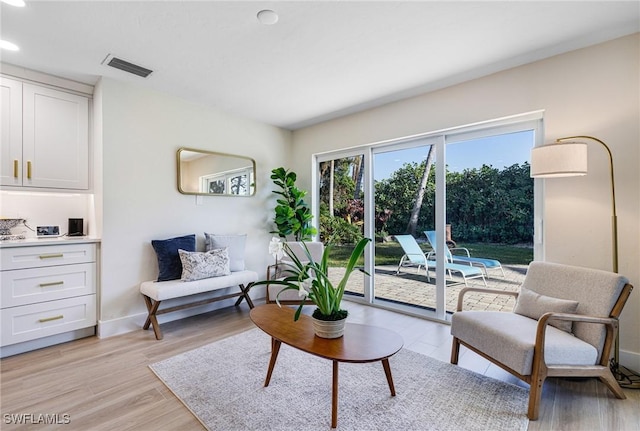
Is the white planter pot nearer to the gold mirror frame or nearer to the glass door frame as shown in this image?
the glass door frame

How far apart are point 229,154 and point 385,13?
8.77 feet

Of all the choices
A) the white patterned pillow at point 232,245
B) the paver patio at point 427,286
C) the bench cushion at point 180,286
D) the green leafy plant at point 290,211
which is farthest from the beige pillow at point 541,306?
the white patterned pillow at point 232,245

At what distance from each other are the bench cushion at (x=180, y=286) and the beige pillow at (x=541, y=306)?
280 centimetres

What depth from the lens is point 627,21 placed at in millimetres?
2053

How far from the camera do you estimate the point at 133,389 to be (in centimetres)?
200

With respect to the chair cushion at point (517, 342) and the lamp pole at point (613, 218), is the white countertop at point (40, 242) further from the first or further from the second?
the lamp pole at point (613, 218)

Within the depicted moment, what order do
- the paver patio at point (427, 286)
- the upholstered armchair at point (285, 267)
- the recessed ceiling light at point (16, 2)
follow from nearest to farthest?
1. the recessed ceiling light at point (16, 2)
2. the paver patio at point (427, 286)
3. the upholstered armchair at point (285, 267)

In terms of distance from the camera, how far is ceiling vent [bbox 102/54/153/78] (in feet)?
8.34

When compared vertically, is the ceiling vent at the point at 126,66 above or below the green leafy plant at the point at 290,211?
above

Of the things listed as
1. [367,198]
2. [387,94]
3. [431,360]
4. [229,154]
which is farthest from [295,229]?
[431,360]

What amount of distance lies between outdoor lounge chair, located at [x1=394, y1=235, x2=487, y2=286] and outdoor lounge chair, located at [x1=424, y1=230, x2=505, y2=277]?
47mm

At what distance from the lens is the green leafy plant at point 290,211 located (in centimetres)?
413

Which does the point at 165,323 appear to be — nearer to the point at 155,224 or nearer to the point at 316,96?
the point at 155,224

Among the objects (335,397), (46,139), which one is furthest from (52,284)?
(335,397)
